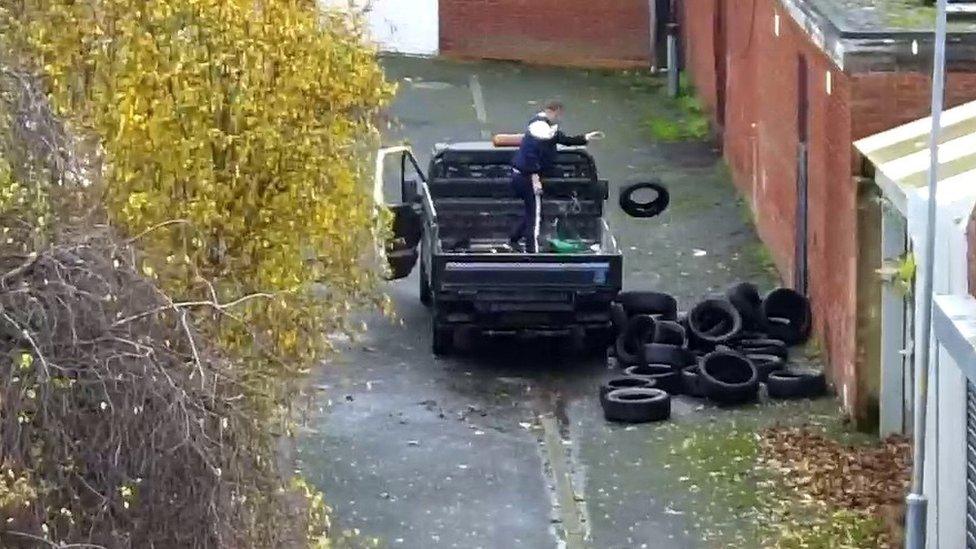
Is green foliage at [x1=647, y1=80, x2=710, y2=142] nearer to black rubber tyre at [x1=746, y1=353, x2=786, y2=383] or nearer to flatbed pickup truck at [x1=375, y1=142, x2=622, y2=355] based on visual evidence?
flatbed pickup truck at [x1=375, y1=142, x2=622, y2=355]

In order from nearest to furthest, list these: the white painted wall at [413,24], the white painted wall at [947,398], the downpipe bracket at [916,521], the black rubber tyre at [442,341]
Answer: the downpipe bracket at [916,521]
the white painted wall at [947,398]
the black rubber tyre at [442,341]
the white painted wall at [413,24]

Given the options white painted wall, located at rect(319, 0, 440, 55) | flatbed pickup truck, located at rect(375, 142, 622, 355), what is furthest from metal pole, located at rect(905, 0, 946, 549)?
white painted wall, located at rect(319, 0, 440, 55)

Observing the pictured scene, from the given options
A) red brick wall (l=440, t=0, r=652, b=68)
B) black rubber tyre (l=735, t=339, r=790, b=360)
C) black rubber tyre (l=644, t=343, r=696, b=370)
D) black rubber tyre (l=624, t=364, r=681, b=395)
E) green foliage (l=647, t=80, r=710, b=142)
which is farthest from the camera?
red brick wall (l=440, t=0, r=652, b=68)

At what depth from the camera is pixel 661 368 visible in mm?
15883

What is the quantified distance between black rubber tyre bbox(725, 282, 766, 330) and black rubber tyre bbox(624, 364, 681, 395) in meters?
1.27

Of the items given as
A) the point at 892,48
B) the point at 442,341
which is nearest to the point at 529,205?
the point at 442,341

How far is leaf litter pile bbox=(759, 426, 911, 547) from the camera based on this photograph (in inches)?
485

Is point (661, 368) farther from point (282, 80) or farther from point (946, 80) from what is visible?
point (282, 80)

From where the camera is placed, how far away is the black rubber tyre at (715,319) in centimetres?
1662

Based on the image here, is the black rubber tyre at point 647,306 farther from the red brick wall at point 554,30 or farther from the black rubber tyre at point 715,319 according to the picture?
the red brick wall at point 554,30

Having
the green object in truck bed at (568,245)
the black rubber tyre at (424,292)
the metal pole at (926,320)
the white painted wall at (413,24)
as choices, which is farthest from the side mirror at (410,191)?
the white painted wall at (413,24)

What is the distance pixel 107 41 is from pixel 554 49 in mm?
22068

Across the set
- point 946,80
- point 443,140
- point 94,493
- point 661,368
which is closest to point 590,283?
point 661,368

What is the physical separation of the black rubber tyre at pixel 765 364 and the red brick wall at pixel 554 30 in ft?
54.8
